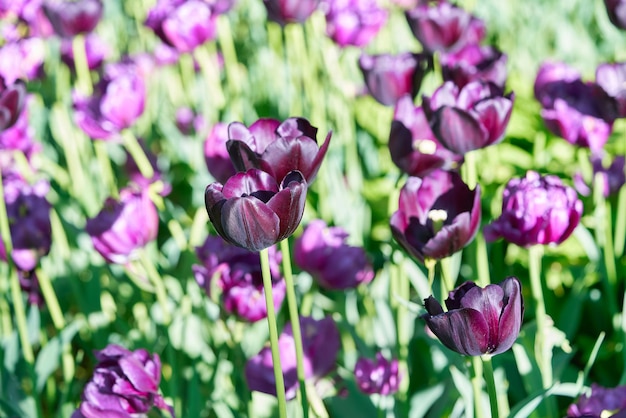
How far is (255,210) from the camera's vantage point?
2.09 ft

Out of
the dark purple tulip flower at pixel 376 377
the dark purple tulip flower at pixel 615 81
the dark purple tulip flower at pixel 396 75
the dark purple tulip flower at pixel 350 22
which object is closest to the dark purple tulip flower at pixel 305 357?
the dark purple tulip flower at pixel 376 377

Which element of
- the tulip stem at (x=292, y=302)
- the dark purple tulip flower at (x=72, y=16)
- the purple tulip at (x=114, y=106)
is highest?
the tulip stem at (x=292, y=302)

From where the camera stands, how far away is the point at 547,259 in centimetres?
154

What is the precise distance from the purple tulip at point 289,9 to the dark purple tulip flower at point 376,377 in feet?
2.48

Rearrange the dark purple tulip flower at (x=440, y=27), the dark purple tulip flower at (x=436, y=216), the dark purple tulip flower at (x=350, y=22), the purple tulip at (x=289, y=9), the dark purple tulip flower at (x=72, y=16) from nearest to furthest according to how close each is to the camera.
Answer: the dark purple tulip flower at (x=436, y=216)
the dark purple tulip flower at (x=440, y=27)
the purple tulip at (x=289, y=9)
the dark purple tulip flower at (x=72, y=16)
the dark purple tulip flower at (x=350, y=22)

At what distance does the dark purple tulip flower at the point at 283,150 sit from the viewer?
2.34 feet

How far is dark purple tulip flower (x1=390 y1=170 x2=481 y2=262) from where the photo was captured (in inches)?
31.3

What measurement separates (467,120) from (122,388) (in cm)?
48

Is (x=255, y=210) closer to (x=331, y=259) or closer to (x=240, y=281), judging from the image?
(x=240, y=281)

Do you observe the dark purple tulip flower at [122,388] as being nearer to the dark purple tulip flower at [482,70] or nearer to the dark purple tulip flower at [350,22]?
the dark purple tulip flower at [482,70]

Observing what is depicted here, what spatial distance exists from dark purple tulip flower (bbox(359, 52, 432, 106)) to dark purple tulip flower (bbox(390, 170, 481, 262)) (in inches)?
14.4

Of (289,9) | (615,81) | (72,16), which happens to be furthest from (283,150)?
(72,16)

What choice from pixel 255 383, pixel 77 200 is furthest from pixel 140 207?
pixel 77 200

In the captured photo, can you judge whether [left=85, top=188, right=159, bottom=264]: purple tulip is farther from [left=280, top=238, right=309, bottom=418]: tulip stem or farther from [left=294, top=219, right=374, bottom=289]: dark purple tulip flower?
[left=280, top=238, right=309, bottom=418]: tulip stem
